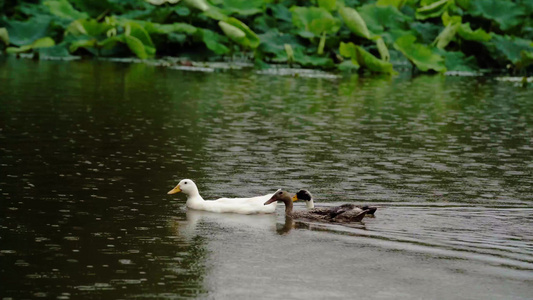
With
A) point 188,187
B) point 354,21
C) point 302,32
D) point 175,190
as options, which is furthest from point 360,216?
point 302,32

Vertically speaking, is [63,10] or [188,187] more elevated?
[63,10]

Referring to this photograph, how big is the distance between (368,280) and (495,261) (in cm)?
135

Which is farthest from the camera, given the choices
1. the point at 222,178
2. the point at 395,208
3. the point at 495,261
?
the point at 222,178

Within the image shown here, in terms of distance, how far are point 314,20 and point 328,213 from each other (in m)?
22.2

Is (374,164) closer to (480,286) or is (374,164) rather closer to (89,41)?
(480,286)

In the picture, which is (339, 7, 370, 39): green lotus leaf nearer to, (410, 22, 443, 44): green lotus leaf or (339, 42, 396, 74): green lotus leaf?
(339, 42, 396, 74): green lotus leaf

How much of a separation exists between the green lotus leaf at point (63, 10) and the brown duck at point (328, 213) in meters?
24.9

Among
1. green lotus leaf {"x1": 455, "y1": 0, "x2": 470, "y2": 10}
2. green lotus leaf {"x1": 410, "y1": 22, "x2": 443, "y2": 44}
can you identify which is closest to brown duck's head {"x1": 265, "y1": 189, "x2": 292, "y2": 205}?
green lotus leaf {"x1": 410, "y1": 22, "x2": 443, "y2": 44}

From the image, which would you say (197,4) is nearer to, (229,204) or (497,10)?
(497,10)

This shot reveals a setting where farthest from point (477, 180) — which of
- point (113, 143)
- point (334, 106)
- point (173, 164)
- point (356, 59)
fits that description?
point (356, 59)

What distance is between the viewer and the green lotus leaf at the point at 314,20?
3403 centimetres

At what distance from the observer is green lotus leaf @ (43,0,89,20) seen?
1433 inches

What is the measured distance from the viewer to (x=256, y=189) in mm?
13953

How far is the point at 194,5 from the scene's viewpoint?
34969 millimetres
